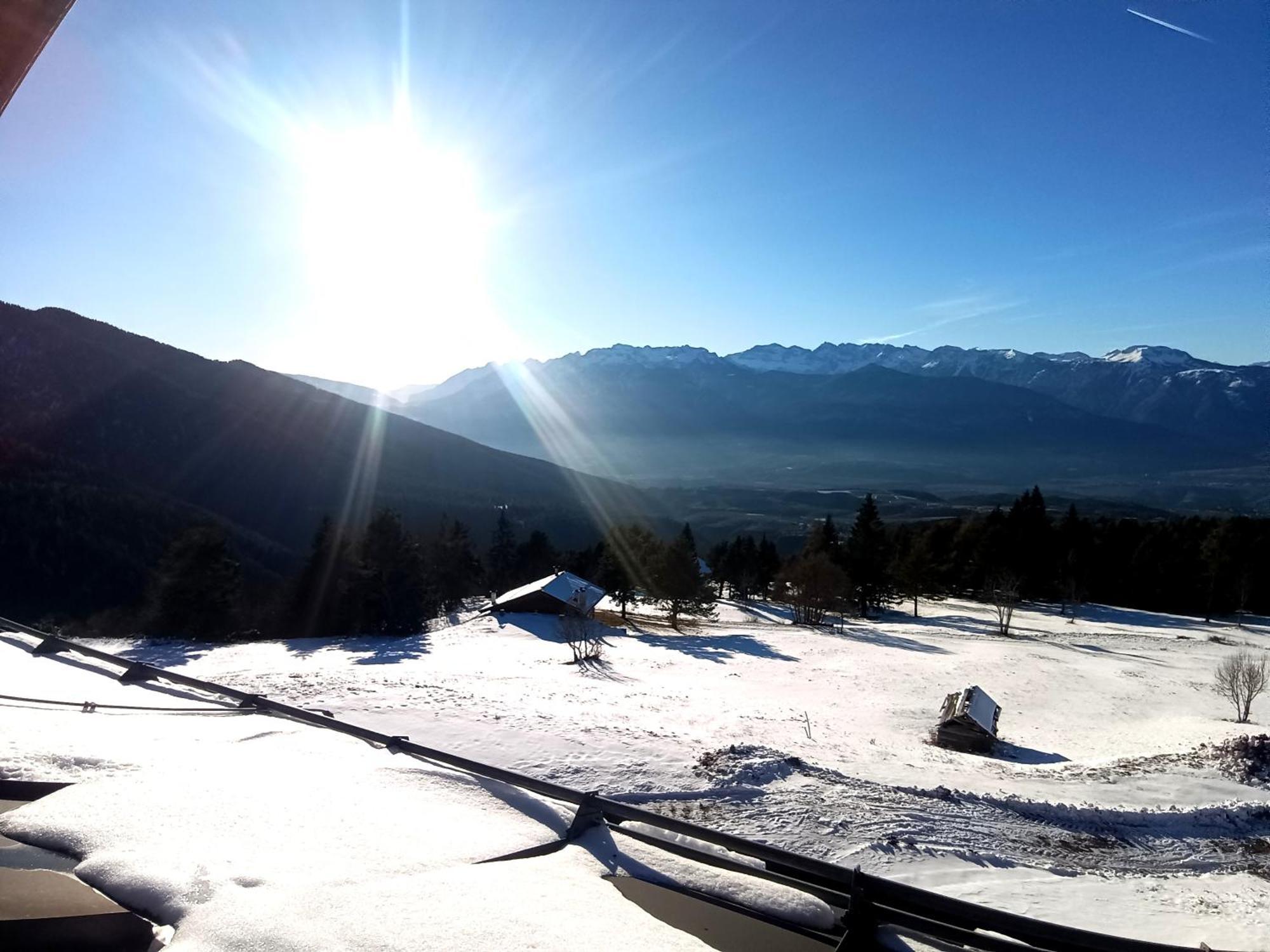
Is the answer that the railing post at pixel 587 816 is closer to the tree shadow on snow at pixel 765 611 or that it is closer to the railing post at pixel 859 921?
the railing post at pixel 859 921

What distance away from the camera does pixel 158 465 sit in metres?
98.8

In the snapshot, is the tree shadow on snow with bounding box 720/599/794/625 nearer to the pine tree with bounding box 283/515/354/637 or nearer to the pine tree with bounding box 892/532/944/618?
the pine tree with bounding box 892/532/944/618

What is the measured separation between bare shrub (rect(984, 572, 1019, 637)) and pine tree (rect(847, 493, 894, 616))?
28.2 ft

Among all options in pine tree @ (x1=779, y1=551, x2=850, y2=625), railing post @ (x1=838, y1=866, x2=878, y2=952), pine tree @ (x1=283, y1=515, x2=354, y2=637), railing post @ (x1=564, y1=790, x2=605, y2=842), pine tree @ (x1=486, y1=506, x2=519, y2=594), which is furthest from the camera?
pine tree @ (x1=486, y1=506, x2=519, y2=594)

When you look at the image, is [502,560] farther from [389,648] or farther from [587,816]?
[587,816]

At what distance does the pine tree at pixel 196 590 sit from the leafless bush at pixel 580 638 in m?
14.6

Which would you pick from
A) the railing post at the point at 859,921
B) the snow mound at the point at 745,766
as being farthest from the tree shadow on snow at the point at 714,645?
the railing post at the point at 859,921

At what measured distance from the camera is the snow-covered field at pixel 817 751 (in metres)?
5.16

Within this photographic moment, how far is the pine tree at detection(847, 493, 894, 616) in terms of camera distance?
5447 cm

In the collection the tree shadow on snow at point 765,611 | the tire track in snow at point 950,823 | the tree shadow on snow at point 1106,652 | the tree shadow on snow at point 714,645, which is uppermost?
the tire track in snow at point 950,823

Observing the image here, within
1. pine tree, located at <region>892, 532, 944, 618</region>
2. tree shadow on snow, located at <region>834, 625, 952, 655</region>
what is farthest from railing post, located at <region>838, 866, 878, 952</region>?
pine tree, located at <region>892, 532, 944, 618</region>

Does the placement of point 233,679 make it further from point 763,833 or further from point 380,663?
point 763,833


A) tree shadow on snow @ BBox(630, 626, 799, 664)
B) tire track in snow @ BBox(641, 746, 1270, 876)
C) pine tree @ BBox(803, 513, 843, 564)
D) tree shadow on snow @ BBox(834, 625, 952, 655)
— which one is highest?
pine tree @ BBox(803, 513, 843, 564)

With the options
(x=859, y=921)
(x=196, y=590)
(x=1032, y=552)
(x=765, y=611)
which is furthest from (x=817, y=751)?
(x=1032, y=552)
